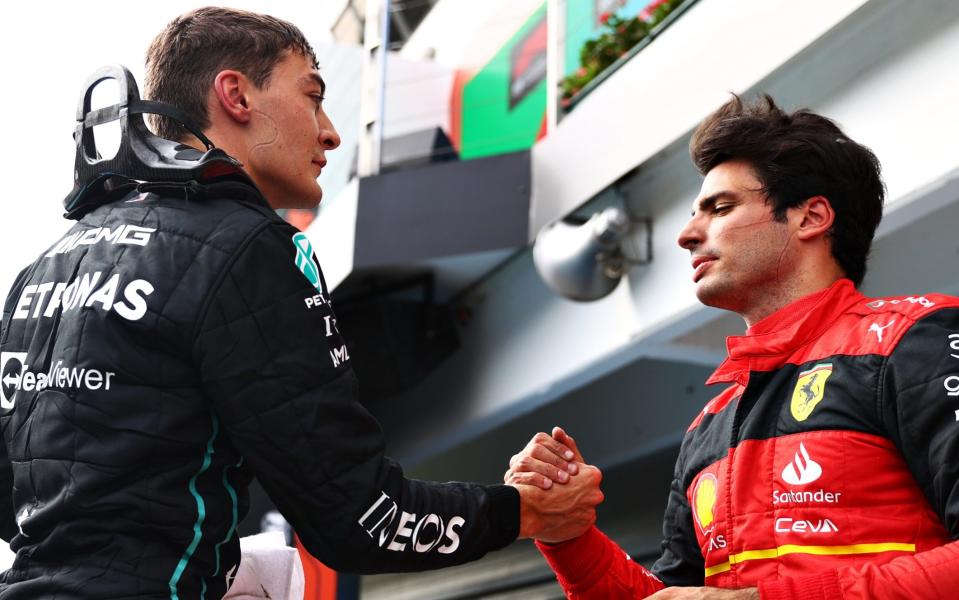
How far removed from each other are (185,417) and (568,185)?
4.58m

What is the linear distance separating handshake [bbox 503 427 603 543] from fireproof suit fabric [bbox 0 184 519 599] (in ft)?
1.08

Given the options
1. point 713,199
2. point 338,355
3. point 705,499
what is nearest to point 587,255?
point 713,199

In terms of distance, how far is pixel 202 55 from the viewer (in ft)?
7.28

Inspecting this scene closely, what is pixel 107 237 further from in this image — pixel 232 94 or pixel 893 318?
pixel 893 318

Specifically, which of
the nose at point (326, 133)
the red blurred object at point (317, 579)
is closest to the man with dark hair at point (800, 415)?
the nose at point (326, 133)

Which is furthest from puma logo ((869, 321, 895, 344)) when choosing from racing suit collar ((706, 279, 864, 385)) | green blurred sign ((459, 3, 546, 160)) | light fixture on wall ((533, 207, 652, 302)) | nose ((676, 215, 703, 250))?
green blurred sign ((459, 3, 546, 160))

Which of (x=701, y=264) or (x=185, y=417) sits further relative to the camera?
(x=701, y=264)

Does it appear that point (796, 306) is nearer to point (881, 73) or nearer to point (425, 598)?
point (881, 73)

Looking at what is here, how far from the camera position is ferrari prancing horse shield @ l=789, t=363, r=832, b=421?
2.25 meters

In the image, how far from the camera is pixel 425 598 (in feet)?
32.7

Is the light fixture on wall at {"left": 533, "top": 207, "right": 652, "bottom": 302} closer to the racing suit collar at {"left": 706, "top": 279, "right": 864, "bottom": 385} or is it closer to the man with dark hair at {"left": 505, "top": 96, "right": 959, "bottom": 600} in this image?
the man with dark hair at {"left": 505, "top": 96, "right": 959, "bottom": 600}

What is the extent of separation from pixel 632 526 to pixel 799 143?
614 centimetres

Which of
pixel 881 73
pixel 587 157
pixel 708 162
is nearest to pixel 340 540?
pixel 708 162

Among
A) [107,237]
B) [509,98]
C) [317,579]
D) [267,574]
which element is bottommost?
[317,579]
